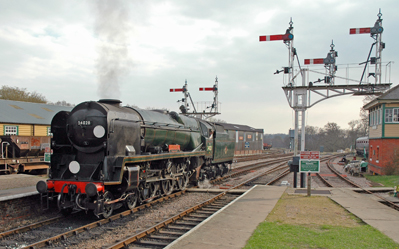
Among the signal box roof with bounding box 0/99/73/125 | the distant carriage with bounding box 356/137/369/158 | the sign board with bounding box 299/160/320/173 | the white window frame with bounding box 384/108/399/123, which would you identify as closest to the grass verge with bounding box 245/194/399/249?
the sign board with bounding box 299/160/320/173

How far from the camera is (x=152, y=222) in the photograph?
8516 mm

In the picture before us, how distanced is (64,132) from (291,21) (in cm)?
1087

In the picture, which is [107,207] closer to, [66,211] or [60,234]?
[66,211]

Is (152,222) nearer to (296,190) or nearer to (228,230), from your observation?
(228,230)

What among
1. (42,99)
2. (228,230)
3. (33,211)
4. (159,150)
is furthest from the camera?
(42,99)

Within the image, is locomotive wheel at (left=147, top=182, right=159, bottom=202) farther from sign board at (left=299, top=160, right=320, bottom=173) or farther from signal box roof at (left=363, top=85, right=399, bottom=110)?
signal box roof at (left=363, top=85, right=399, bottom=110)

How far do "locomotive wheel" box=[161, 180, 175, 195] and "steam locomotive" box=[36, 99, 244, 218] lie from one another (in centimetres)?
7

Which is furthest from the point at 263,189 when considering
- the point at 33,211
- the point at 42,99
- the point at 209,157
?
the point at 42,99

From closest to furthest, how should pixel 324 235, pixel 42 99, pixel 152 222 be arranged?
pixel 324 235
pixel 152 222
pixel 42 99

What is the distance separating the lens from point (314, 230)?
23.6ft

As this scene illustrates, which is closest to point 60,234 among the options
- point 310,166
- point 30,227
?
point 30,227

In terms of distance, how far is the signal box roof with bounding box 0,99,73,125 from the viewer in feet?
73.1

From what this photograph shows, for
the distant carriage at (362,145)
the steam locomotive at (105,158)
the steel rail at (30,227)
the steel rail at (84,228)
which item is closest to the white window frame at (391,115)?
the steam locomotive at (105,158)

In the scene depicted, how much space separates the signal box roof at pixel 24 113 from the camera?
22275mm
